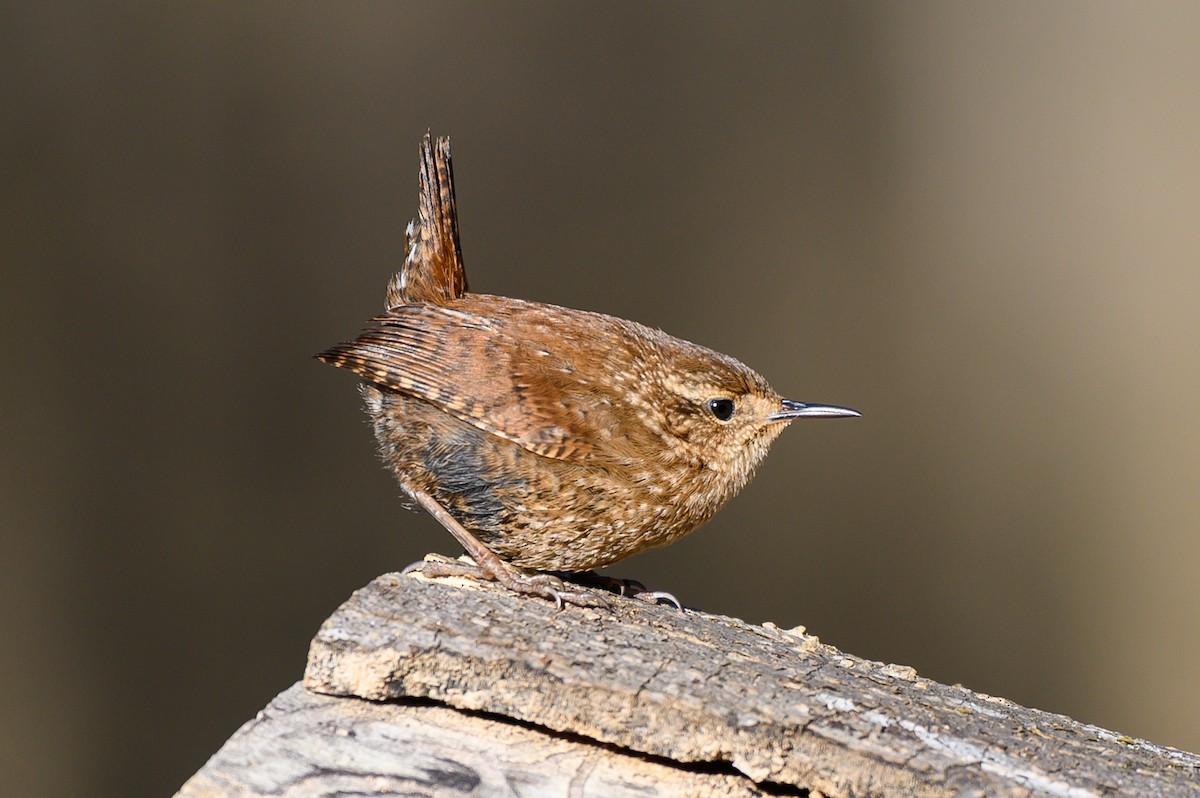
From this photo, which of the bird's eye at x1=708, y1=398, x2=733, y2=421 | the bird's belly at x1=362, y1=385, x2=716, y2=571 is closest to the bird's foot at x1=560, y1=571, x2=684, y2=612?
the bird's belly at x1=362, y1=385, x2=716, y2=571

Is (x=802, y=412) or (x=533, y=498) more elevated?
(x=802, y=412)

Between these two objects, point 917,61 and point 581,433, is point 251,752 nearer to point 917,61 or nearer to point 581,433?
point 581,433

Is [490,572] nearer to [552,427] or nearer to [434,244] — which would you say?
[552,427]

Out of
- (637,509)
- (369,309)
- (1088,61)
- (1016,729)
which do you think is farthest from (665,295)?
(1016,729)

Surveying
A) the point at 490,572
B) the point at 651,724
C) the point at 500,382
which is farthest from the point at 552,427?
the point at 651,724

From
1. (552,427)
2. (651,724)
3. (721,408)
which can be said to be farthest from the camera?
(721,408)

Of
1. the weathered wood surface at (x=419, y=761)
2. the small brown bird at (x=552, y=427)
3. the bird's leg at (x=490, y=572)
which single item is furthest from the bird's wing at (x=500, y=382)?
the weathered wood surface at (x=419, y=761)

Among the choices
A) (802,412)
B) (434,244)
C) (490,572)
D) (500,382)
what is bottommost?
(490,572)
